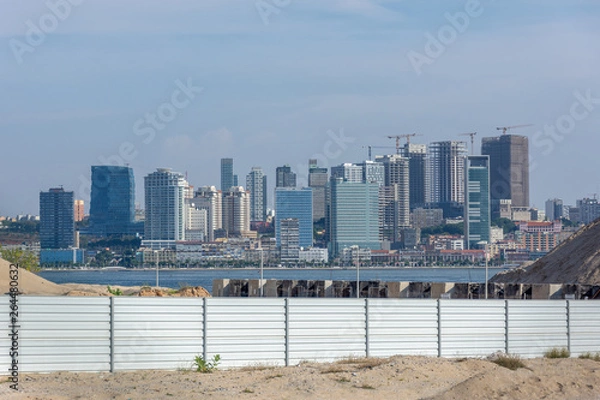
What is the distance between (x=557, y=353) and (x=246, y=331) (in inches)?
313

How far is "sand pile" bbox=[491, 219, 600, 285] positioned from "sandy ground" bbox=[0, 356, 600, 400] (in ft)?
80.7

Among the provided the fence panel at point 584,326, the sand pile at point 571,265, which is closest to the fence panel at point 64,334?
the fence panel at point 584,326

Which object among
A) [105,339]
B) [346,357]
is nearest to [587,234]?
[346,357]

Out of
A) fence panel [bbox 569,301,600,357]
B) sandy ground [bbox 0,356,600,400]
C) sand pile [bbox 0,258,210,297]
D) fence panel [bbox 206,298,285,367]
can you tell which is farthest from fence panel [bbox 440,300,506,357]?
sand pile [bbox 0,258,210,297]

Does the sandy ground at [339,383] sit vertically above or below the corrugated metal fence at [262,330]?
below

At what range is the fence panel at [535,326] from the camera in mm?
25266

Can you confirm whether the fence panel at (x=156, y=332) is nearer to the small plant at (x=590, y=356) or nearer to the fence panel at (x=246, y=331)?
the fence panel at (x=246, y=331)

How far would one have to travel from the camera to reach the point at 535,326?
25.7 m

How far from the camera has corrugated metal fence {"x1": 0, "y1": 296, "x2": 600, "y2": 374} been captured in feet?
66.8

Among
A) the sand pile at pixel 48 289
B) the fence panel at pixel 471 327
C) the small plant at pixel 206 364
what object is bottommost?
the sand pile at pixel 48 289

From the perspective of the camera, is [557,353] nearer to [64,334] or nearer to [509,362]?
[509,362]

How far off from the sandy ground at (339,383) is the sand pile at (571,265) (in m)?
24.6

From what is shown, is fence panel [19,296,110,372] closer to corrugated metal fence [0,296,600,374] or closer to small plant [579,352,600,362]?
corrugated metal fence [0,296,600,374]

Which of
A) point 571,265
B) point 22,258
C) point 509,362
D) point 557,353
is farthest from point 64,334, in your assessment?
point 22,258
